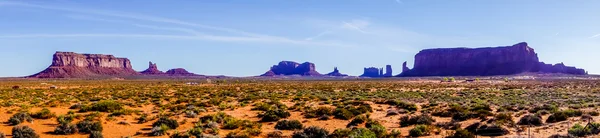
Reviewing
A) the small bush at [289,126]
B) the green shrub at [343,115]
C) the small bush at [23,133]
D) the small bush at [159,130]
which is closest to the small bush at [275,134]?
the small bush at [289,126]

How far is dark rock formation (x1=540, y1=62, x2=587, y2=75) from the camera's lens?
188325 mm

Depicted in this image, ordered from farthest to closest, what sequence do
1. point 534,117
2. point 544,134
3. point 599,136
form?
point 534,117 < point 544,134 < point 599,136

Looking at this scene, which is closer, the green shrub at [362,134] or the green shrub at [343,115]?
the green shrub at [362,134]

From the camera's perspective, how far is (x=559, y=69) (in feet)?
620

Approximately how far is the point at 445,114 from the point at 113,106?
59.0 feet

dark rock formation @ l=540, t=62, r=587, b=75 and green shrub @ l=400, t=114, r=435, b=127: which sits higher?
dark rock formation @ l=540, t=62, r=587, b=75

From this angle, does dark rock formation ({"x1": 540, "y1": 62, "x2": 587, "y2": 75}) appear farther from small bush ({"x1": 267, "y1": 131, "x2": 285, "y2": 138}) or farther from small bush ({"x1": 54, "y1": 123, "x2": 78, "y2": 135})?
small bush ({"x1": 54, "y1": 123, "x2": 78, "y2": 135})

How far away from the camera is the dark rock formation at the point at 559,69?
188325 millimetres

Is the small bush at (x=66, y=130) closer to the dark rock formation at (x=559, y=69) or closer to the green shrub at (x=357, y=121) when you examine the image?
the green shrub at (x=357, y=121)

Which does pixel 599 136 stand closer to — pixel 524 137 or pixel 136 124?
pixel 524 137

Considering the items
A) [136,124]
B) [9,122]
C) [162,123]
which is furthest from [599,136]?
[9,122]

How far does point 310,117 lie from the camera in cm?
2053

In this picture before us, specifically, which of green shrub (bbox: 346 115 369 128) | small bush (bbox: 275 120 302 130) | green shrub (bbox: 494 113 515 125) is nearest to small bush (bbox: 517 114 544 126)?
green shrub (bbox: 494 113 515 125)

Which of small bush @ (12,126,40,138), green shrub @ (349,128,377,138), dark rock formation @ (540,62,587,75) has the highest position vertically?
dark rock formation @ (540,62,587,75)
